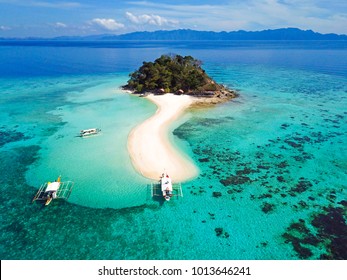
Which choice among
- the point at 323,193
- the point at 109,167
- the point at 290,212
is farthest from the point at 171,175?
the point at 323,193

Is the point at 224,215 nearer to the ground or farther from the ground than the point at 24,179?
farther from the ground

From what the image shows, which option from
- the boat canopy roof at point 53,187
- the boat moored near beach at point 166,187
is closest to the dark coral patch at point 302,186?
the boat moored near beach at point 166,187

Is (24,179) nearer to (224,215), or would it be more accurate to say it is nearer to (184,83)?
(224,215)

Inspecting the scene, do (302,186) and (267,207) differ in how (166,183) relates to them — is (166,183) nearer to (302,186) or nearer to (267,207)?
(267,207)

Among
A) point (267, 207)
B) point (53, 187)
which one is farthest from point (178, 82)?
point (267, 207)

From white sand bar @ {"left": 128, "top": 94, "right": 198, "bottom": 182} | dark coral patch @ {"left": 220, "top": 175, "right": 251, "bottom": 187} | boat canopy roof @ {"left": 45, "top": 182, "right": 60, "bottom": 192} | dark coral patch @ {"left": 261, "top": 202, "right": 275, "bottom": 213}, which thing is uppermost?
dark coral patch @ {"left": 261, "top": 202, "right": 275, "bottom": 213}

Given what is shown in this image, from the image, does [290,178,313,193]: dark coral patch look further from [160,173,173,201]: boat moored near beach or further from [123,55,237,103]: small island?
[123,55,237,103]: small island

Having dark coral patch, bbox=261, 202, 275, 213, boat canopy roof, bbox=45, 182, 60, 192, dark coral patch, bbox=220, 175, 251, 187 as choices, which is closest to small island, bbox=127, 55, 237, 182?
dark coral patch, bbox=220, 175, 251, 187
